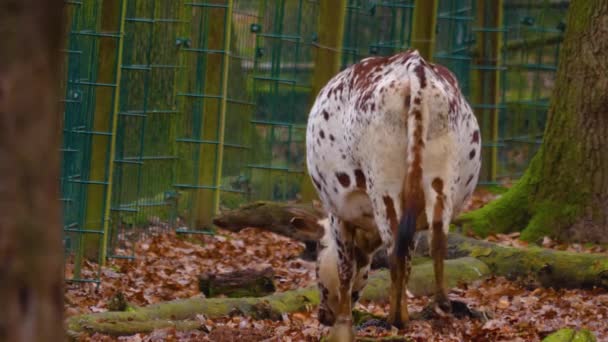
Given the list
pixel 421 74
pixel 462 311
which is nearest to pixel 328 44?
pixel 462 311

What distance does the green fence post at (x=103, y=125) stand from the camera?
494 inches

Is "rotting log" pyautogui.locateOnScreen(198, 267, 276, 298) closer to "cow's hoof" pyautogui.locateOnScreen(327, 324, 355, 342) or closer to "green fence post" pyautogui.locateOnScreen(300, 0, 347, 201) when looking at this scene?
"cow's hoof" pyautogui.locateOnScreen(327, 324, 355, 342)

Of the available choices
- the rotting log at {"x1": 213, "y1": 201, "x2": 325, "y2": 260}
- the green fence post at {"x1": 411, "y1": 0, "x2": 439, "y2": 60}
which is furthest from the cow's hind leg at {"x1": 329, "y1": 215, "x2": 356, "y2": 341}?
the green fence post at {"x1": 411, "y1": 0, "x2": 439, "y2": 60}

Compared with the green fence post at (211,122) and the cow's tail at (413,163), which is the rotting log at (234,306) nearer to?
the cow's tail at (413,163)

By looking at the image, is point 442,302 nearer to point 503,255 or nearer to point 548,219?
point 503,255

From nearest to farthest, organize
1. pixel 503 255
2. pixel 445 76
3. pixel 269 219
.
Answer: pixel 445 76 → pixel 503 255 → pixel 269 219

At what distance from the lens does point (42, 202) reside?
368 cm

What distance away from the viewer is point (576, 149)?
13109mm

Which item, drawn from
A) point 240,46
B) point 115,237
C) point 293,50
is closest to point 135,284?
point 115,237

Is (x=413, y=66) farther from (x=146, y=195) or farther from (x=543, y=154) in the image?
(x=146, y=195)

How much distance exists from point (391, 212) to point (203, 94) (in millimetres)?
8315

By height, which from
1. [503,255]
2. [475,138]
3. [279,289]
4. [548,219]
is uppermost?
[475,138]

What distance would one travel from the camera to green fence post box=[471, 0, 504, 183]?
21453mm

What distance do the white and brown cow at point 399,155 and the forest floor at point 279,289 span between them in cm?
67
